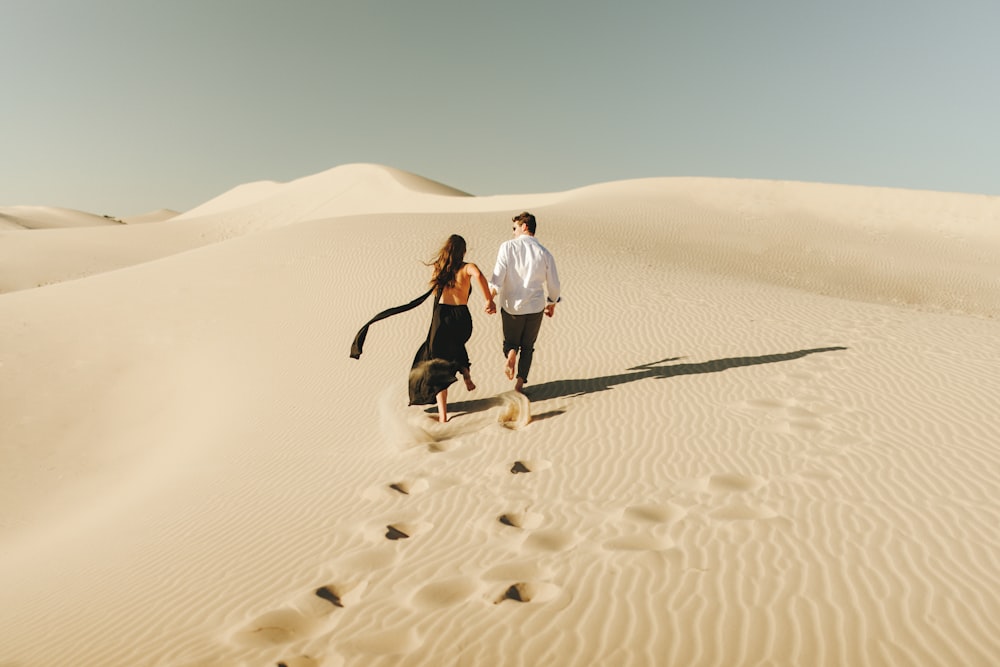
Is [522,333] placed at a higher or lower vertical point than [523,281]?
lower

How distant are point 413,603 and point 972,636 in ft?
9.32

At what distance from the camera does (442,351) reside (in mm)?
7000

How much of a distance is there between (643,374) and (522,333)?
204 cm

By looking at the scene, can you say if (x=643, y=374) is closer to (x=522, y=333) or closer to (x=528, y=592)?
(x=522, y=333)

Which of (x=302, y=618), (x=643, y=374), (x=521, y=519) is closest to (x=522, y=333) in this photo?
(x=643, y=374)

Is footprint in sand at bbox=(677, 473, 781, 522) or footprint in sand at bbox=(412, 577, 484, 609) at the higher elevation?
footprint in sand at bbox=(677, 473, 781, 522)

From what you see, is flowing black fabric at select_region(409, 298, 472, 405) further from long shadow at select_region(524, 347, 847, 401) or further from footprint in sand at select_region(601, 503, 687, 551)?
footprint in sand at select_region(601, 503, 687, 551)

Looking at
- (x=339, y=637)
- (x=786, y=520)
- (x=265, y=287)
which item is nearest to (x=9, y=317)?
(x=265, y=287)

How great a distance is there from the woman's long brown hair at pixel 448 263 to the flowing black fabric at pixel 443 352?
0.86 feet

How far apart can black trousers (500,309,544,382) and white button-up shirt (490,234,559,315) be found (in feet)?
0.27

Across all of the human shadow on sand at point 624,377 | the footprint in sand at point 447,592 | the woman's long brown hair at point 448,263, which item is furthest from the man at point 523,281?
the footprint in sand at point 447,592

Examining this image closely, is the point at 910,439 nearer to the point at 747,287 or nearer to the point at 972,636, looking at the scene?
the point at 972,636

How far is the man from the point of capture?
7066 millimetres

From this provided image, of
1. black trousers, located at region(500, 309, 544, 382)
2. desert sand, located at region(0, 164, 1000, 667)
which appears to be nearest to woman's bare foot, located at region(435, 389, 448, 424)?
desert sand, located at region(0, 164, 1000, 667)
